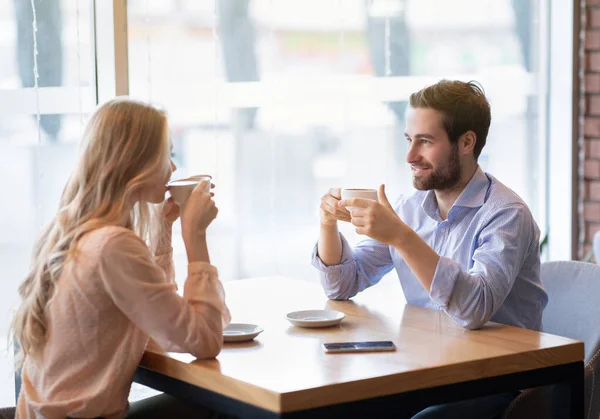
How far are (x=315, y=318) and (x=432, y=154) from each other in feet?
1.84

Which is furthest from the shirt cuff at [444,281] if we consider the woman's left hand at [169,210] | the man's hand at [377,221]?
the woman's left hand at [169,210]

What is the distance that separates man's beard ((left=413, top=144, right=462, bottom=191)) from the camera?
2451 mm

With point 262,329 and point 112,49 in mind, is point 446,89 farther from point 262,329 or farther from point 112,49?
point 112,49

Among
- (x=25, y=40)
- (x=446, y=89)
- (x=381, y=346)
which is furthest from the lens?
(x=25, y=40)

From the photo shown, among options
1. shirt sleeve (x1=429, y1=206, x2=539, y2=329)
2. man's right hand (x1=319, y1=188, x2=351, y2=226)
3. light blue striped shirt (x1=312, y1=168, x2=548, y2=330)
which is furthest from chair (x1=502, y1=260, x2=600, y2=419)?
man's right hand (x1=319, y1=188, x2=351, y2=226)

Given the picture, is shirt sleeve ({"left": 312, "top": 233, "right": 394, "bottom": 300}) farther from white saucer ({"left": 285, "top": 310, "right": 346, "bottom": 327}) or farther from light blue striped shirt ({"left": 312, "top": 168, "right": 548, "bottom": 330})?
white saucer ({"left": 285, "top": 310, "right": 346, "bottom": 327})

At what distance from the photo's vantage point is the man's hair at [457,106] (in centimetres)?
246

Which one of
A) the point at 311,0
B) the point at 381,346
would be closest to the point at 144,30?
the point at 311,0

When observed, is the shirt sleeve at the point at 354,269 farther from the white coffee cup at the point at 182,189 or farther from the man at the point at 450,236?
the white coffee cup at the point at 182,189

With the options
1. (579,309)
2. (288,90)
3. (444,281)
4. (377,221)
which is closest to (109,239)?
(377,221)

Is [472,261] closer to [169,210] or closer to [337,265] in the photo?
[337,265]

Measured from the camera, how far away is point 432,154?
2461 millimetres

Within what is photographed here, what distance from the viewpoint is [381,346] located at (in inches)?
75.0

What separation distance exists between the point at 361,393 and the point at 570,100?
3.07m
